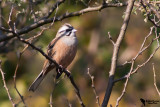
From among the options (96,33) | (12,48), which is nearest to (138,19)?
(96,33)

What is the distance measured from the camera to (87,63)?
8.83 metres

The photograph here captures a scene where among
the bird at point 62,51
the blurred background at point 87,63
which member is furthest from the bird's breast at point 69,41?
the blurred background at point 87,63

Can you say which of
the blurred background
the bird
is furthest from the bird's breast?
the blurred background

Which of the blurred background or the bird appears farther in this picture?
the blurred background

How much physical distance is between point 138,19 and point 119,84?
2278 mm

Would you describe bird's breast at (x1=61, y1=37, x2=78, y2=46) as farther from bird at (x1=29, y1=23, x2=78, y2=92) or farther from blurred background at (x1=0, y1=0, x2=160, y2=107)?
blurred background at (x1=0, y1=0, x2=160, y2=107)

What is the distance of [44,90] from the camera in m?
8.27

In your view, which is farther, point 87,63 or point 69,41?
point 87,63

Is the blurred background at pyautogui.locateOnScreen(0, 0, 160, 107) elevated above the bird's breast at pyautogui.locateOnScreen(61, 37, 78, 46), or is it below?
below

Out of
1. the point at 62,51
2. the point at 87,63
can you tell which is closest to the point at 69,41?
the point at 62,51

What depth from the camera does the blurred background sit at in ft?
25.3

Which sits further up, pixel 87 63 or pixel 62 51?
pixel 62 51

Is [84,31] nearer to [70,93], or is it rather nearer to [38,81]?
[70,93]

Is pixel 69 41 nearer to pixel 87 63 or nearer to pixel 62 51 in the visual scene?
pixel 62 51
